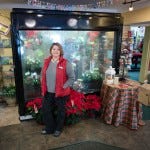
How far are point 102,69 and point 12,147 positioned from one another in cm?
214

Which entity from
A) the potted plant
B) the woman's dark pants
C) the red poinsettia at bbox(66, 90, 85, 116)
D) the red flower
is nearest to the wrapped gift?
the red poinsettia at bbox(66, 90, 85, 116)

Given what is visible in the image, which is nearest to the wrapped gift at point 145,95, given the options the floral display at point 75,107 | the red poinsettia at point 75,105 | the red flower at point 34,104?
the floral display at point 75,107

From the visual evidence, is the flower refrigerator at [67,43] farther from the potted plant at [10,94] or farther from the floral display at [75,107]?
A: the potted plant at [10,94]

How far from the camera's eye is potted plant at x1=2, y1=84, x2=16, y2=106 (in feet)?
12.1

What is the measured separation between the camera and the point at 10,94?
12.0ft

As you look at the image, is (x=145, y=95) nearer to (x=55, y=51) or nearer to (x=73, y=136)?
(x=73, y=136)

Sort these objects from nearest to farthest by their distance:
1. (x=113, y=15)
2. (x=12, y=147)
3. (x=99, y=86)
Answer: (x=12, y=147), (x=113, y=15), (x=99, y=86)

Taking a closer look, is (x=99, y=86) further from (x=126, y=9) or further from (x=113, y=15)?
(x=126, y=9)

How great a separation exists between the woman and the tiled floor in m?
0.20

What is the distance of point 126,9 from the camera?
4.69m

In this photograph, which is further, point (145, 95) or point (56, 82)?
point (145, 95)

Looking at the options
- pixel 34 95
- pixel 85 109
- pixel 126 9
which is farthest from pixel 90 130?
pixel 126 9

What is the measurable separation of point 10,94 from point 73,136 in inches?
67.3

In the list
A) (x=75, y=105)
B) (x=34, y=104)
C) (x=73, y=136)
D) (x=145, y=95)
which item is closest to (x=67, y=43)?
(x=75, y=105)
